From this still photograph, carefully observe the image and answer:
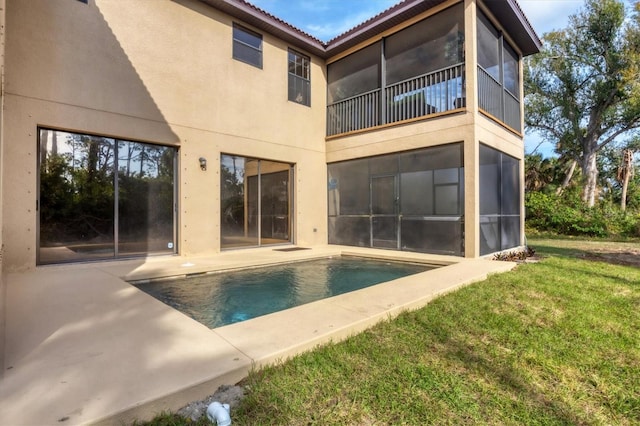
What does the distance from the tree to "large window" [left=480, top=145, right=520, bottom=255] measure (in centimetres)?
1073

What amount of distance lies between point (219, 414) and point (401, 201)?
775 centimetres

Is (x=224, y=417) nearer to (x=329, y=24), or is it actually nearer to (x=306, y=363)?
(x=306, y=363)

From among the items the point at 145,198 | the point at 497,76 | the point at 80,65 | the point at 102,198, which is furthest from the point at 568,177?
the point at 80,65

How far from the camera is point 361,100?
9898mm

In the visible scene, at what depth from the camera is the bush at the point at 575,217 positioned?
45.1ft

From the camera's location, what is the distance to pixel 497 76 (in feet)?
29.5

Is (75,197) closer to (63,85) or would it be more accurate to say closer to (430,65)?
(63,85)

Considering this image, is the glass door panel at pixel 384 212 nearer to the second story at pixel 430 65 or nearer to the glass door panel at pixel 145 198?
the second story at pixel 430 65

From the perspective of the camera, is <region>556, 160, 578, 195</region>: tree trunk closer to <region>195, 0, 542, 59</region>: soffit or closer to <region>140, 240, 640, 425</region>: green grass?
<region>195, 0, 542, 59</region>: soffit

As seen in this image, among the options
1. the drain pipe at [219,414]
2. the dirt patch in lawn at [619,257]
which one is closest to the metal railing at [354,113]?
the dirt patch in lawn at [619,257]

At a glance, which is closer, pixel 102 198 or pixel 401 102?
pixel 102 198

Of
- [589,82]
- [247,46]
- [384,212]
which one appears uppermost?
[589,82]

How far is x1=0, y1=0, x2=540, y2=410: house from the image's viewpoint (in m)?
5.95

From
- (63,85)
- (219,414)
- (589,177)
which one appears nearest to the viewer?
(219,414)
